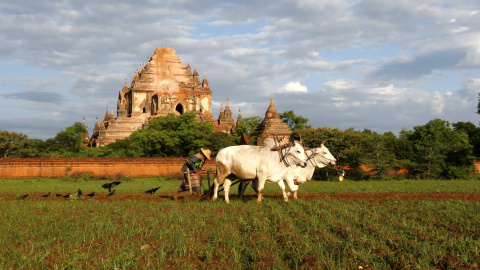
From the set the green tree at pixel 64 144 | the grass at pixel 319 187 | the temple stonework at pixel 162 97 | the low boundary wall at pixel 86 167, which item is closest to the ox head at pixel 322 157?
the grass at pixel 319 187

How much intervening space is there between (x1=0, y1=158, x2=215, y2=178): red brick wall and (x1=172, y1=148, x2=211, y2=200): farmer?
66.4ft

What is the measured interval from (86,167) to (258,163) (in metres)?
24.2

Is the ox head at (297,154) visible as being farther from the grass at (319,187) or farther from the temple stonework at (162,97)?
the temple stonework at (162,97)

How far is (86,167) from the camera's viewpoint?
34.0m

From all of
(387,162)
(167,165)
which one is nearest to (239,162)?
→ (167,165)

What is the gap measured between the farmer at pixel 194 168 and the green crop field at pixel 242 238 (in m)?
2.76

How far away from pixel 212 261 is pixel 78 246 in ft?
7.32

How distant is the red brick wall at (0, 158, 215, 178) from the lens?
3309cm

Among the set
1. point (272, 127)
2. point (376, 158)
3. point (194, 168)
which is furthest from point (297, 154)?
point (272, 127)

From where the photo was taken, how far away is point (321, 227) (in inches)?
341

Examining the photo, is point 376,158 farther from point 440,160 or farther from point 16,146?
point 16,146

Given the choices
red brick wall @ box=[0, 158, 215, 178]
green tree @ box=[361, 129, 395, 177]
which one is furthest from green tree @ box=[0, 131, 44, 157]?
green tree @ box=[361, 129, 395, 177]

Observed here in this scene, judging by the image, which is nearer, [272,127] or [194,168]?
[194,168]

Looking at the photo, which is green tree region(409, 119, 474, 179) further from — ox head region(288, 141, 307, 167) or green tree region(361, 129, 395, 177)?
ox head region(288, 141, 307, 167)
